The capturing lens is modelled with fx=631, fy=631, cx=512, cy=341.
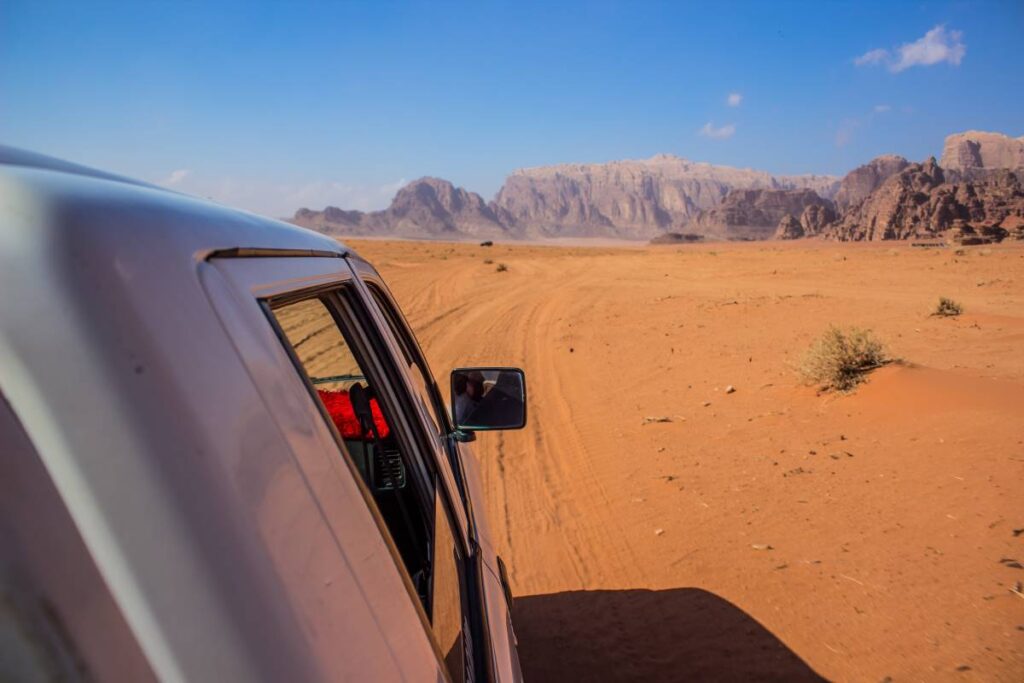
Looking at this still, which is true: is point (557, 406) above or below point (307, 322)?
below

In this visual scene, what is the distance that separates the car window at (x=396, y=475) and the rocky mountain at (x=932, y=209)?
223 feet

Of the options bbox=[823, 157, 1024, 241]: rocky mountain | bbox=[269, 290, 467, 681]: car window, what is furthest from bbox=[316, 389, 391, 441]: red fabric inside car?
bbox=[823, 157, 1024, 241]: rocky mountain

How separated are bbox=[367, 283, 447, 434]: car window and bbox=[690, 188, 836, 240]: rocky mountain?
12526 cm

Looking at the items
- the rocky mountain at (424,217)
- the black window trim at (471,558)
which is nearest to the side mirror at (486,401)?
the black window trim at (471,558)

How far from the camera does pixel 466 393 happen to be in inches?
104

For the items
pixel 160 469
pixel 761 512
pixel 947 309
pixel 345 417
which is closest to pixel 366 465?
pixel 345 417

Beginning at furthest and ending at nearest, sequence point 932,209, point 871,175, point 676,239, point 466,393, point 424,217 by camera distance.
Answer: point 424,217 < point 871,175 < point 676,239 < point 932,209 < point 466,393

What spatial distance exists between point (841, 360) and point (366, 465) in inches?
277

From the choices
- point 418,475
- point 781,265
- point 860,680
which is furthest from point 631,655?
point 781,265

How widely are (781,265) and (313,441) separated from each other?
32.7 m

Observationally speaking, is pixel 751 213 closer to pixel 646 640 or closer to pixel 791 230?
pixel 791 230

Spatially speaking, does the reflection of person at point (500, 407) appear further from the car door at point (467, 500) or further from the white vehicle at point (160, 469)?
the white vehicle at point (160, 469)

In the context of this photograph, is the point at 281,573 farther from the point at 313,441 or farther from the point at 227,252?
the point at 227,252

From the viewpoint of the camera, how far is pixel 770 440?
21.5 feet
